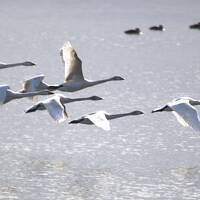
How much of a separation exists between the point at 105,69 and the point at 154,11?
32.5 m

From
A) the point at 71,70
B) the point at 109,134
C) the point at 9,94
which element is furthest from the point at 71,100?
the point at 109,134

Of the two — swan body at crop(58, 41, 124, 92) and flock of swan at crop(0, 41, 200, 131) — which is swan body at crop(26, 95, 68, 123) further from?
swan body at crop(58, 41, 124, 92)

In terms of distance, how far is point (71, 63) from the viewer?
17594mm

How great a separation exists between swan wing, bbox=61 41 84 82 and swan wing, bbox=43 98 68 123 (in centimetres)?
217

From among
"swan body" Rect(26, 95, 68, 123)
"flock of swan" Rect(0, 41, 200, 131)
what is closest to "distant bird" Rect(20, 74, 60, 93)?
"flock of swan" Rect(0, 41, 200, 131)

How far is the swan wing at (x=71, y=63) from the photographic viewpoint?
57.2ft

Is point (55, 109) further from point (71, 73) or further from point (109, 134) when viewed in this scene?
point (109, 134)

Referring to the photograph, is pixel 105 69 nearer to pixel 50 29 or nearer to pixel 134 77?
pixel 134 77

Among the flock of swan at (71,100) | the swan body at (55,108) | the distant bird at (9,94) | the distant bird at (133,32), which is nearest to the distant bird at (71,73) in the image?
the flock of swan at (71,100)

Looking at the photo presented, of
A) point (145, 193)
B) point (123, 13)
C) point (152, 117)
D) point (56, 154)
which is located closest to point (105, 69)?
point (152, 117)

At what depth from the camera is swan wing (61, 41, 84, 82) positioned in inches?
686

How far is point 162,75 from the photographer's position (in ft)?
90.0

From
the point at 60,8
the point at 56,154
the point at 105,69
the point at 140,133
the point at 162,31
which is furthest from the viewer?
the point at 60,8

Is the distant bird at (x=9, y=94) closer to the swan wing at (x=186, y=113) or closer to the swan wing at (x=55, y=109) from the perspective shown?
the swan wing at (x=55, y=109)
